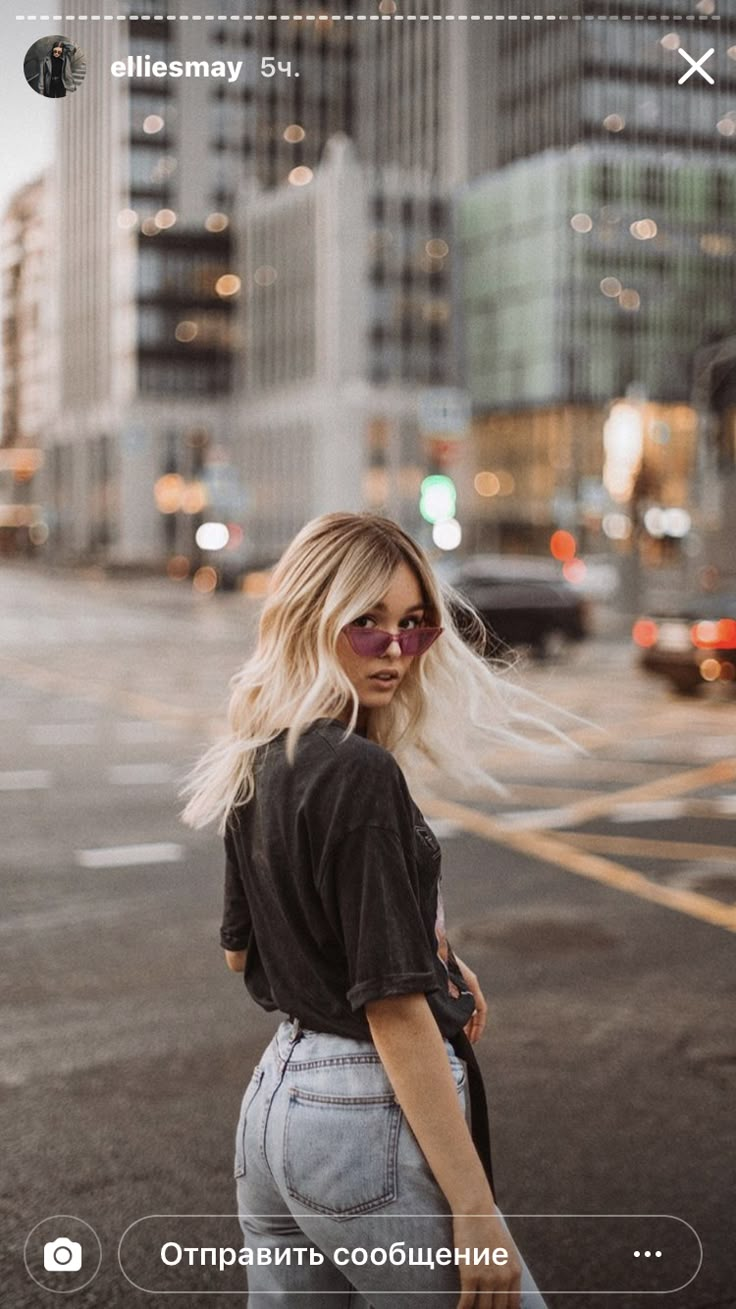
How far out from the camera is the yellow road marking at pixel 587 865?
25.3 ft

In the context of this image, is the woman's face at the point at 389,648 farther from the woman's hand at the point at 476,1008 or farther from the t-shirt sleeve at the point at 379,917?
the woman's hand at the point at 476,1008

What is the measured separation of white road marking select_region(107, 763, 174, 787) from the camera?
12141 millimetres

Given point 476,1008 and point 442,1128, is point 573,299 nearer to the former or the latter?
point 476,1008

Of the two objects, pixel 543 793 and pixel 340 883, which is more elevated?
pixel 340 883

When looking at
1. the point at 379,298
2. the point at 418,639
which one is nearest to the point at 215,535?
the point at 379,298

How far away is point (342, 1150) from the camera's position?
6.58 feet

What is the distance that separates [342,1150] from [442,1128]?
15 cm

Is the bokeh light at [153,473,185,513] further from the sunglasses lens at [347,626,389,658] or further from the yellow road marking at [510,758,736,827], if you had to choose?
the sunglasses lens at [347,626,389,658]

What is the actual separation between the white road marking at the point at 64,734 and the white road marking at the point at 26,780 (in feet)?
6.60

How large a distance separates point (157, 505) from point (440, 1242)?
367ft

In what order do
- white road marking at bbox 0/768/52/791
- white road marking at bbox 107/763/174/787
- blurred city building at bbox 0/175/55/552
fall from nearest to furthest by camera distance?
1. white road marking at bbox 0/768/52/791
2. white road marking at bbox 107/763/174/787
3. blurred city building at bbox 0/175/55/552

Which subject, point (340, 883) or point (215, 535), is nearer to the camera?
point (340, 883)

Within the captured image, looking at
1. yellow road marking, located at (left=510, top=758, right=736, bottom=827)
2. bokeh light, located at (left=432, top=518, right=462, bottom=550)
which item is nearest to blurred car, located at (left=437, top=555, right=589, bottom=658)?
bokeh light, located at (left=432, top=518, right=462, bottom=550)

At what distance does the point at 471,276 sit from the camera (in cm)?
9444
